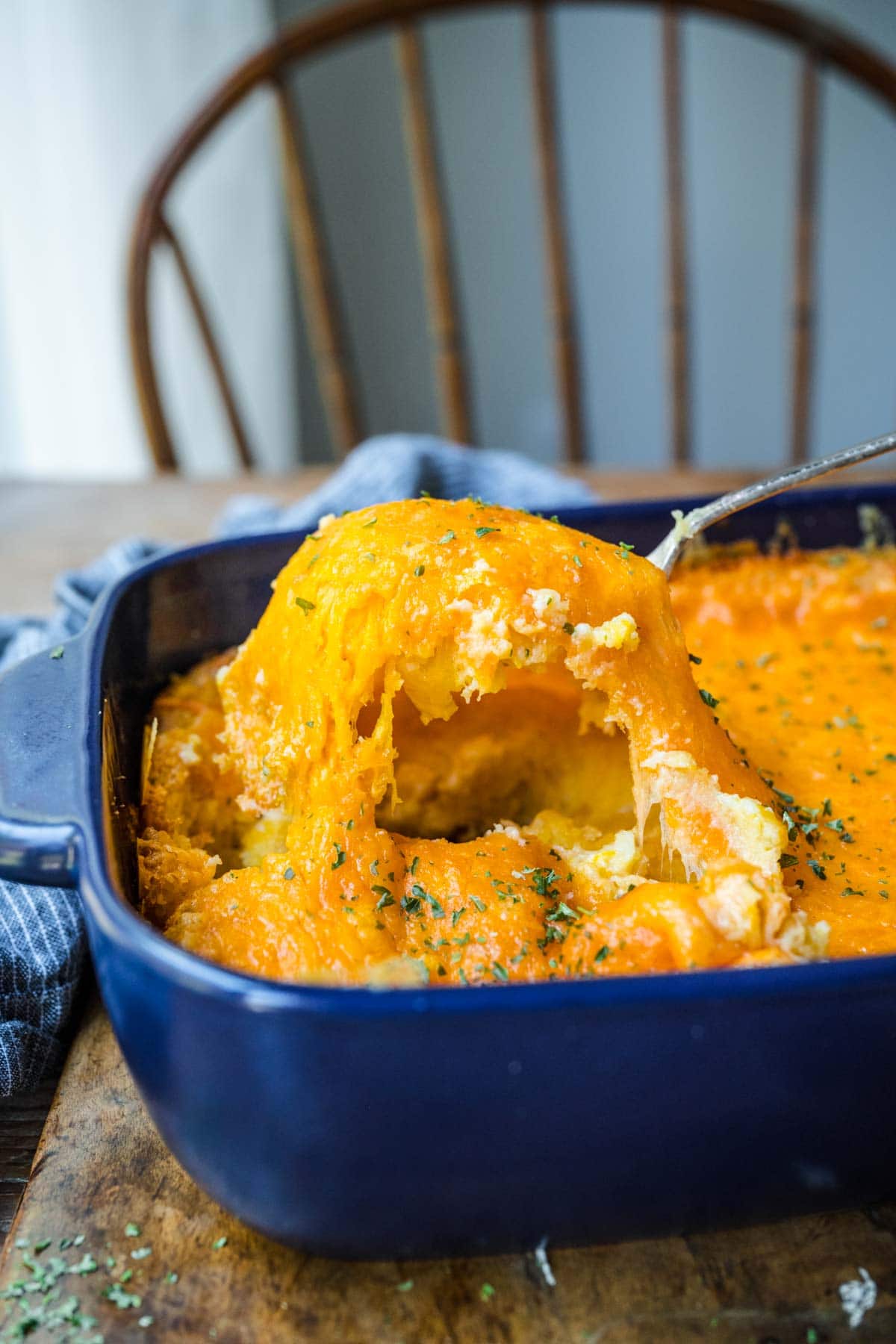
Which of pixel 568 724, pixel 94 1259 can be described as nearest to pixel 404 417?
pixel 568 724

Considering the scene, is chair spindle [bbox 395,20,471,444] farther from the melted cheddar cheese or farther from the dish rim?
the dish rim

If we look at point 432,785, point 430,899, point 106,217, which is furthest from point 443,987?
point 106,217

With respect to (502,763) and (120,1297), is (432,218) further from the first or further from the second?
(120,1297)

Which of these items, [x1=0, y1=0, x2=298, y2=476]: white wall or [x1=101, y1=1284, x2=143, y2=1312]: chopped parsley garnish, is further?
[x1=0, y1=0, x2=298, y2=476]: white wall

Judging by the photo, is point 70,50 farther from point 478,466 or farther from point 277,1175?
point 277,1175

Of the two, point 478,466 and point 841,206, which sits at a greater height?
point 478,466

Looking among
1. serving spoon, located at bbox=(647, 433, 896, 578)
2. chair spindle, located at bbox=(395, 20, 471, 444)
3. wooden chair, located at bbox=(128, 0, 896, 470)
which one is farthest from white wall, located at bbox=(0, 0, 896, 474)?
serving spoon, located at bbox=(647, 433, 896, 578)
